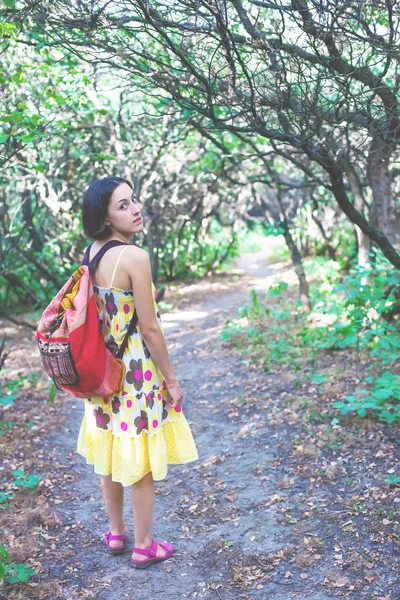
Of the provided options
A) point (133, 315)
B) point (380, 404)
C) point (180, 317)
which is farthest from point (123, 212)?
point (180, 317)

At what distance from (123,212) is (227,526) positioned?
194 centimetres

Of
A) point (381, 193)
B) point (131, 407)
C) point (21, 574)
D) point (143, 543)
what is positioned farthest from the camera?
point (381, 193)

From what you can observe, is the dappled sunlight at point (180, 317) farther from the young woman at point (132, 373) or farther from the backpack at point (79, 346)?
the backpack at point (79, 346)

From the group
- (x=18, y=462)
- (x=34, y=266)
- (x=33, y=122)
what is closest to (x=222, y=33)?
(x=33, y=122)

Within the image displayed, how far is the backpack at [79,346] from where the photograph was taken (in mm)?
2537

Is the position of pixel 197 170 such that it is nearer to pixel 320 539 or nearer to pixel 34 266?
pixel 34 266

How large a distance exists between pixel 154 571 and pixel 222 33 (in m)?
2.79

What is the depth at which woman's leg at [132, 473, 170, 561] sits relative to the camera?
9.23ft

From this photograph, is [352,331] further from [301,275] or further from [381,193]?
[301,275]

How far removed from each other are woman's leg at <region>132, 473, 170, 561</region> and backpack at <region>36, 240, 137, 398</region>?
513 millimetres

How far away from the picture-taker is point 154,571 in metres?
2.92

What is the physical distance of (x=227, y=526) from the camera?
3324mm

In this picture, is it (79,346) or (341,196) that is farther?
(341,196)

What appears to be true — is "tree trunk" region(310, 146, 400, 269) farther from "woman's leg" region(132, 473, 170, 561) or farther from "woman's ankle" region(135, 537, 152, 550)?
"woman's ankle" region(135, 537, 152, 550)
